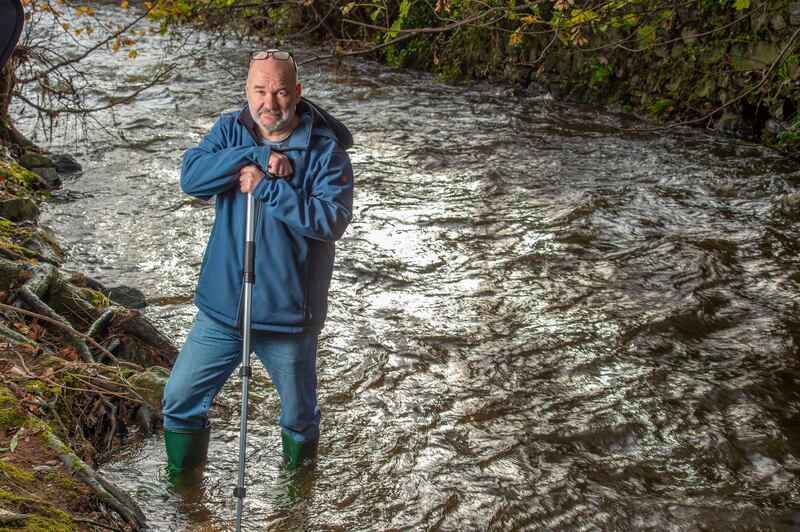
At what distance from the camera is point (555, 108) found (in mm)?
15719

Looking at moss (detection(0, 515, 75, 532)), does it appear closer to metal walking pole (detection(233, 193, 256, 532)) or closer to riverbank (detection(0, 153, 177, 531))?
riverbank (detection(0, 153, 177, 531))

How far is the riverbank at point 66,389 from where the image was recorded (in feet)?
12.9

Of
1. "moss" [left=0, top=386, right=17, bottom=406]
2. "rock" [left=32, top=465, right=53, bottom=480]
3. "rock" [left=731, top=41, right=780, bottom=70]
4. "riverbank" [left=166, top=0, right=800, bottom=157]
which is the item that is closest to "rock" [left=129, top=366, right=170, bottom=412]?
"moss" [left=0, top=386, right=17, bottom=406]

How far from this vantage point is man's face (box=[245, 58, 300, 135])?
419cm

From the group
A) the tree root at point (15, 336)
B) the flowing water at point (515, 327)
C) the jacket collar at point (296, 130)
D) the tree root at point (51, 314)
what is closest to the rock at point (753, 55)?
the flowing water at point (515, 327)

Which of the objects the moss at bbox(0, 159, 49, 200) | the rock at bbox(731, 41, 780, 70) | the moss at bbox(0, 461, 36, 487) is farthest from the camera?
the rock at bbox(731, 41, 780, 70)

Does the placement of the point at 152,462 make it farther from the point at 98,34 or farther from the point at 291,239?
the point at 98,34

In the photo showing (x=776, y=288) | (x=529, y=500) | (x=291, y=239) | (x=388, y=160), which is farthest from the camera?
(x=388, y=160)

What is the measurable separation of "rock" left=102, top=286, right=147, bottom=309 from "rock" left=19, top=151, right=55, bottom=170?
14.3 feet

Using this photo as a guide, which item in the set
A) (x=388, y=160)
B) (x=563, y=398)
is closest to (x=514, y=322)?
(x=563, y=398)

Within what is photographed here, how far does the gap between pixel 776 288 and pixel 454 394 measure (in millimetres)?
3767

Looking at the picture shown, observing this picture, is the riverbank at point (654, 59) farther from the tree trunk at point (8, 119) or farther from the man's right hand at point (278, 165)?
the man's right hand at point (278, 165)

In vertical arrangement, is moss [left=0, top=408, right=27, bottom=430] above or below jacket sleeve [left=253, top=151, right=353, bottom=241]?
below

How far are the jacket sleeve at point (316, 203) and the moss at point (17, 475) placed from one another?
66.7 inches
